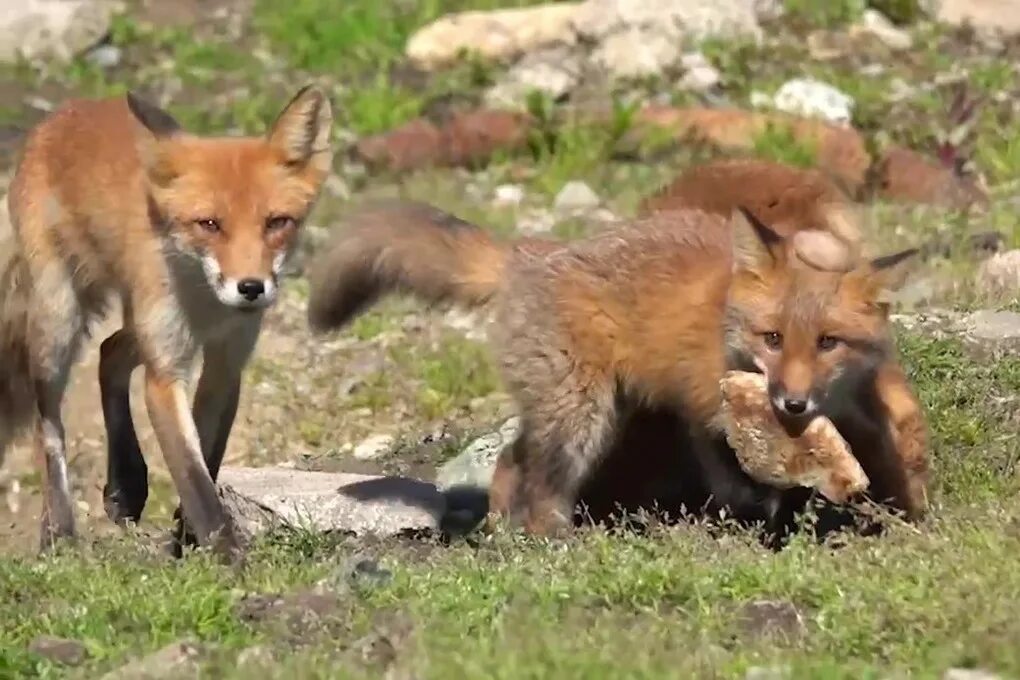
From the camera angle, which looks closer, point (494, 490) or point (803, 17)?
point (494, 490)

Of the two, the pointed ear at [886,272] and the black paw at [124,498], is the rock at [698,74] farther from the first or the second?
the pointed ear at [886,272]

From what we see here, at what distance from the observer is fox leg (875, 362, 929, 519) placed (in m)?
7.15

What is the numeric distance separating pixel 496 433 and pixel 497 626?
3757 mm

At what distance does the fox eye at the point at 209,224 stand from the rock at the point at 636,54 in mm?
9158

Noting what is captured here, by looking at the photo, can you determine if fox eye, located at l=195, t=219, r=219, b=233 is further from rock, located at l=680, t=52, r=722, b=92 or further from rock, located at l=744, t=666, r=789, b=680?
rock, located at l=680, t=52, r=722, b=92

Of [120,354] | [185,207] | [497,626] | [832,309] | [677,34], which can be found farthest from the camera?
[677,34]

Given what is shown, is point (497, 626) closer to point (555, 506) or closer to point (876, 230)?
point (555, 506)

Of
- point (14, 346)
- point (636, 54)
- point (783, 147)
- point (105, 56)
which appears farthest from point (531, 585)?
point (105, 56)

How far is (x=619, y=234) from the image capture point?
7.55 meters

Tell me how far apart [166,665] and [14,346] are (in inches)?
155

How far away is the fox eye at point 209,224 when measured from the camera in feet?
23.8

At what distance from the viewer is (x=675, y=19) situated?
16844 millimetres

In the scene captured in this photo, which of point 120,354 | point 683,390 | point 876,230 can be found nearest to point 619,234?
point 683,390

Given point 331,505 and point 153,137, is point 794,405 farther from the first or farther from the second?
point 153,137
